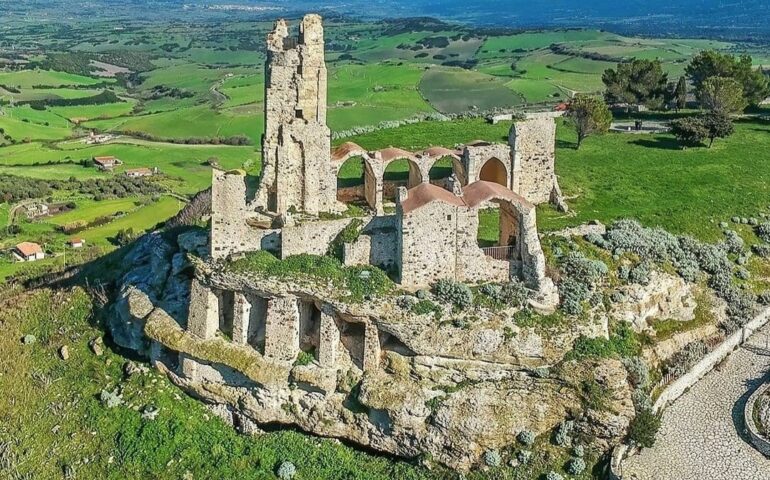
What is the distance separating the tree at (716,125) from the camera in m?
48.9

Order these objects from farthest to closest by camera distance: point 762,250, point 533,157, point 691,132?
point 691,132, point 533,157, point 762,250

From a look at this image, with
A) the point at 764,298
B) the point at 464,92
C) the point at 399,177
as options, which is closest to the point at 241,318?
the point at 399,177

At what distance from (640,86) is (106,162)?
54.0 m

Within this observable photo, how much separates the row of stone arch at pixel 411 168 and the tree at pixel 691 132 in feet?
59.5

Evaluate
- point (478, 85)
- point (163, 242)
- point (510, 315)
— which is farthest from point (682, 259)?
point (478, 85)

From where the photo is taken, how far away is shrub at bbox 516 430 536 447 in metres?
25.7

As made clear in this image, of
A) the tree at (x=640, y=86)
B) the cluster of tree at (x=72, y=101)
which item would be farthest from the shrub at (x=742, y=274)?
the cluster of tree at (x=72, y=101)

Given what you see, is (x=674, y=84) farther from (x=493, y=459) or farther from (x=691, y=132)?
(x=493, y=459)

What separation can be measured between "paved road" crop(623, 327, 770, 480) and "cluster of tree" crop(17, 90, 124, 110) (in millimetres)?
119444

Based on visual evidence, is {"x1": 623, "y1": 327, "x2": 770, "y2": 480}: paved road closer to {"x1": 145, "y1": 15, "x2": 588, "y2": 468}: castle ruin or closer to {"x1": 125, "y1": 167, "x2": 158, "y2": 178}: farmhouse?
{"x1": 145, "y1": 15, "x2": 588, "y2": 468}: castle ruin

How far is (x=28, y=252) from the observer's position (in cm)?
5291

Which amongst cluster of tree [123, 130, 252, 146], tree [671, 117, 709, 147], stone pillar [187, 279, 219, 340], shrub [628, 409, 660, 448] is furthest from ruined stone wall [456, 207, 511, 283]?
cluster of tree [123, 130, 252, 146]

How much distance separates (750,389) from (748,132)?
30.3m

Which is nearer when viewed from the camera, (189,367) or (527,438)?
(527,438)
